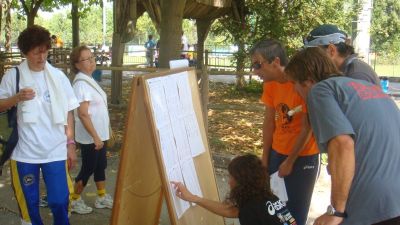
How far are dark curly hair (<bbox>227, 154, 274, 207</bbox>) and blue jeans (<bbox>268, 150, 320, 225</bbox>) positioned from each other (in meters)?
0.41

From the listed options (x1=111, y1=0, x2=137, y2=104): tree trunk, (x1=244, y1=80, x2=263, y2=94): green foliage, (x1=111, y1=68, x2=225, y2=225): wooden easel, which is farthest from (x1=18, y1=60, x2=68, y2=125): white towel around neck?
(x1=244, y1=80, x2=263, y2=94): green foliage

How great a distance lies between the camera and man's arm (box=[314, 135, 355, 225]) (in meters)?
2.04

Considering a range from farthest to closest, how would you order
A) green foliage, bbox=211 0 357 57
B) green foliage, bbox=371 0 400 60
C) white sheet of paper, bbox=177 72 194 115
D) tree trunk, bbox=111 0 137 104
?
green foliage, bbox=371 0 400 60 → green foliage, bbox=211 0 357 57 → tree trunk, bbox=111 0 137 104 → white sheet of paper, bbox=177 72 194 115

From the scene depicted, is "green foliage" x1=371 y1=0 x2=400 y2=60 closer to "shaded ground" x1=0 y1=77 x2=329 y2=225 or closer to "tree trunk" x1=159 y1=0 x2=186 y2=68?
"shaded ground" x1=0 y1=77 x2=329 y2=225

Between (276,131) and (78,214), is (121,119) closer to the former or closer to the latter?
(78,214)

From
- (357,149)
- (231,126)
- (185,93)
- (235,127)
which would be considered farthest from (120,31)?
(357,149)

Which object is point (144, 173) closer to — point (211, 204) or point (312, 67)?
point (211, 204)

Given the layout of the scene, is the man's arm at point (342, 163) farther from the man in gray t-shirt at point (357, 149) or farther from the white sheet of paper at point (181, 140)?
the white sheet of paper at point (181, 140)

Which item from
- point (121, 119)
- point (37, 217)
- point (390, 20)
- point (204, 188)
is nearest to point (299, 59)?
point (204, 188)

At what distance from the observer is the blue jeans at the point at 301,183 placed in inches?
127

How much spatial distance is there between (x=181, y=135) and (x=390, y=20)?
43519 millimetres

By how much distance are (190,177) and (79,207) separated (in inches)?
72.2

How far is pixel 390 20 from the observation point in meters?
42.6

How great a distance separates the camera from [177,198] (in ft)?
9.91
